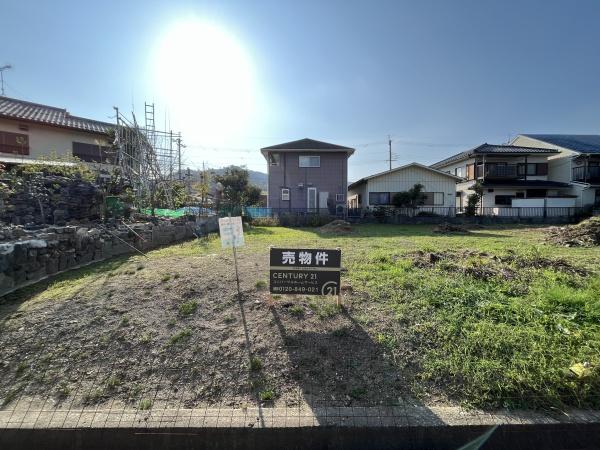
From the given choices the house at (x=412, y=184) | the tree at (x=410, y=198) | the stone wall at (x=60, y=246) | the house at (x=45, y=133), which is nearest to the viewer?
the stone wall at (x=60, y=246)

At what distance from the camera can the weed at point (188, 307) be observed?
346 centimetres

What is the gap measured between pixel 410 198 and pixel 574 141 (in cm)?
1973

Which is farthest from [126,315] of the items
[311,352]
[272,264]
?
[311,352]

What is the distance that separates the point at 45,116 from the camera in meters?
17.9

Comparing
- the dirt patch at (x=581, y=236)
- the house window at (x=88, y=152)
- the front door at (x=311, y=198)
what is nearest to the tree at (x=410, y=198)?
the front door at (x=311, y=198)

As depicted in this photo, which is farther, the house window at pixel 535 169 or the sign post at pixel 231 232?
the house window at pixel 535 169

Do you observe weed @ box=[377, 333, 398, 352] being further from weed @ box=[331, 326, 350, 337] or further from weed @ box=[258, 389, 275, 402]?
weed @ box=[258, 389, 275, 402]

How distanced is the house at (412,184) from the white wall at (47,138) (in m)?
17.1

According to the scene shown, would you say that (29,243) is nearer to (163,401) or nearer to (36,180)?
(163,401)

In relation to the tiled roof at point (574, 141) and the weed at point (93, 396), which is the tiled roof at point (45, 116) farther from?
the tiled roof at point (574, 141)

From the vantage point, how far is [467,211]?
62.5 ft

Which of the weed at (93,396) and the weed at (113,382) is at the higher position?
the weed at (113,382)

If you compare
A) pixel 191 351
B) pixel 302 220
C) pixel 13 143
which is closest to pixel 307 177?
pixel 302 220

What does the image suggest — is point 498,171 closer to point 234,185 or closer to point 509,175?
point 509,175
